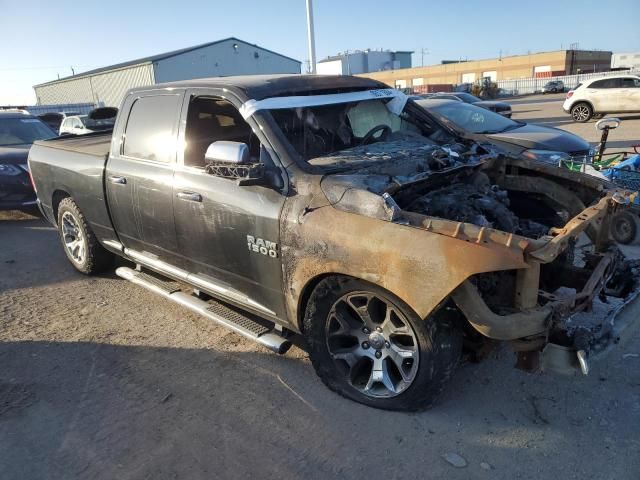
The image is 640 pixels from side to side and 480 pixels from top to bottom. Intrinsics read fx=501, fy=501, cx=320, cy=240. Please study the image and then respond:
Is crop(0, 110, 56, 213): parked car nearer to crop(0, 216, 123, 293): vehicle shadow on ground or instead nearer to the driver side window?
crop(0, 216, 123, 293): vehicle shadow on ground

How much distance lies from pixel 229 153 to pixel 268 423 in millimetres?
1689

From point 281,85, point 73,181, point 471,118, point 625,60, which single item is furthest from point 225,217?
point 625,60

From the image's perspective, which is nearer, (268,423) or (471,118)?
(268,423)

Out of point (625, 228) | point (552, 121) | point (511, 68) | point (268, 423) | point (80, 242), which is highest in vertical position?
point (511, 68)

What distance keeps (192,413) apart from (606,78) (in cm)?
2188

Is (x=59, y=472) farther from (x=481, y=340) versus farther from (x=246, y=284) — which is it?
(x=481, y=340)

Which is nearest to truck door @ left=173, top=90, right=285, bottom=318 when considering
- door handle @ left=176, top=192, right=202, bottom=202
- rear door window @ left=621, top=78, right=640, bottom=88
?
door handle @ left=176, top=192, right=202, bottom=202

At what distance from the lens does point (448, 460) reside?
8.87 ft

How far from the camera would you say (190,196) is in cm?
371

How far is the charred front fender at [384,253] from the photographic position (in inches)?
96.7

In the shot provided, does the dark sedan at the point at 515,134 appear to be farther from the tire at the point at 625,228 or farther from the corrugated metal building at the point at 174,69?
the corrugated metal building at the point at 174,69

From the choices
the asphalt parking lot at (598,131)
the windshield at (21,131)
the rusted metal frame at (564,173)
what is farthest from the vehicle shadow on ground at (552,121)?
the rusted metal frame at (564,173)

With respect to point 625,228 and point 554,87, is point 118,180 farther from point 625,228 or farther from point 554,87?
point 554,87

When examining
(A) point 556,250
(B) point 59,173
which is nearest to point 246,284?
(A) point 556,250
